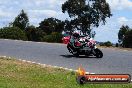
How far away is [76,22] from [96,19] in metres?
2.66

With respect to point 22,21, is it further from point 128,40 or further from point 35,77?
point 35,77

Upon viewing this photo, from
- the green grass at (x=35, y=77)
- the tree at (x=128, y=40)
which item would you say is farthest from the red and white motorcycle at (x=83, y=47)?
the tree at (x=128, y=40)

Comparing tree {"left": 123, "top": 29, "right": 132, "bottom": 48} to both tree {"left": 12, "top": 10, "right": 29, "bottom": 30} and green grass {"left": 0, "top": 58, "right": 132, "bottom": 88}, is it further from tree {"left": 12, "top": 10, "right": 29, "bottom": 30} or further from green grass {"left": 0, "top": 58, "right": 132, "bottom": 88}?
green grass {"left": 0, "top": 58, "right": 132, "bottom": 88}

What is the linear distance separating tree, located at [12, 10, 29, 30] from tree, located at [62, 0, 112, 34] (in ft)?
40.7

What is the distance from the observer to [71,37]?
21.7m

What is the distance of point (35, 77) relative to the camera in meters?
12.4

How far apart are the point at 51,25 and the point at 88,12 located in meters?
14.2

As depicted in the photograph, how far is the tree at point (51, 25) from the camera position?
2497 inches

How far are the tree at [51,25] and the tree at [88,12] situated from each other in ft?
14.6

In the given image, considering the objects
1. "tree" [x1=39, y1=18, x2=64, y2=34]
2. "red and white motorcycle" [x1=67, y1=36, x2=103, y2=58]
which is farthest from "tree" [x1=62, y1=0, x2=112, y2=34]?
"red and white motorcycle" [x1=67, y1=36, x2=103, y2=58]

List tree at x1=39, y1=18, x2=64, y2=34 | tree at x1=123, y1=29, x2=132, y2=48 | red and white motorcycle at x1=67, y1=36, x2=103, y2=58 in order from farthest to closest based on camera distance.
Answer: tree at x1=39, y1=18, x2=64, y2=34 < tree at x1=123, y1=29, x2=132, y2=48 < red and white motorcycle at x1=67, y1=36, x2=103, y2=58

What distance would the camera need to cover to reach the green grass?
36.2 feet

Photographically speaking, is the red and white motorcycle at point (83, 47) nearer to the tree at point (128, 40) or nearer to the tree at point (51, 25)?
the tree at point (128, 40)

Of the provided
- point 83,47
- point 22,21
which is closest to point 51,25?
point 22,21
